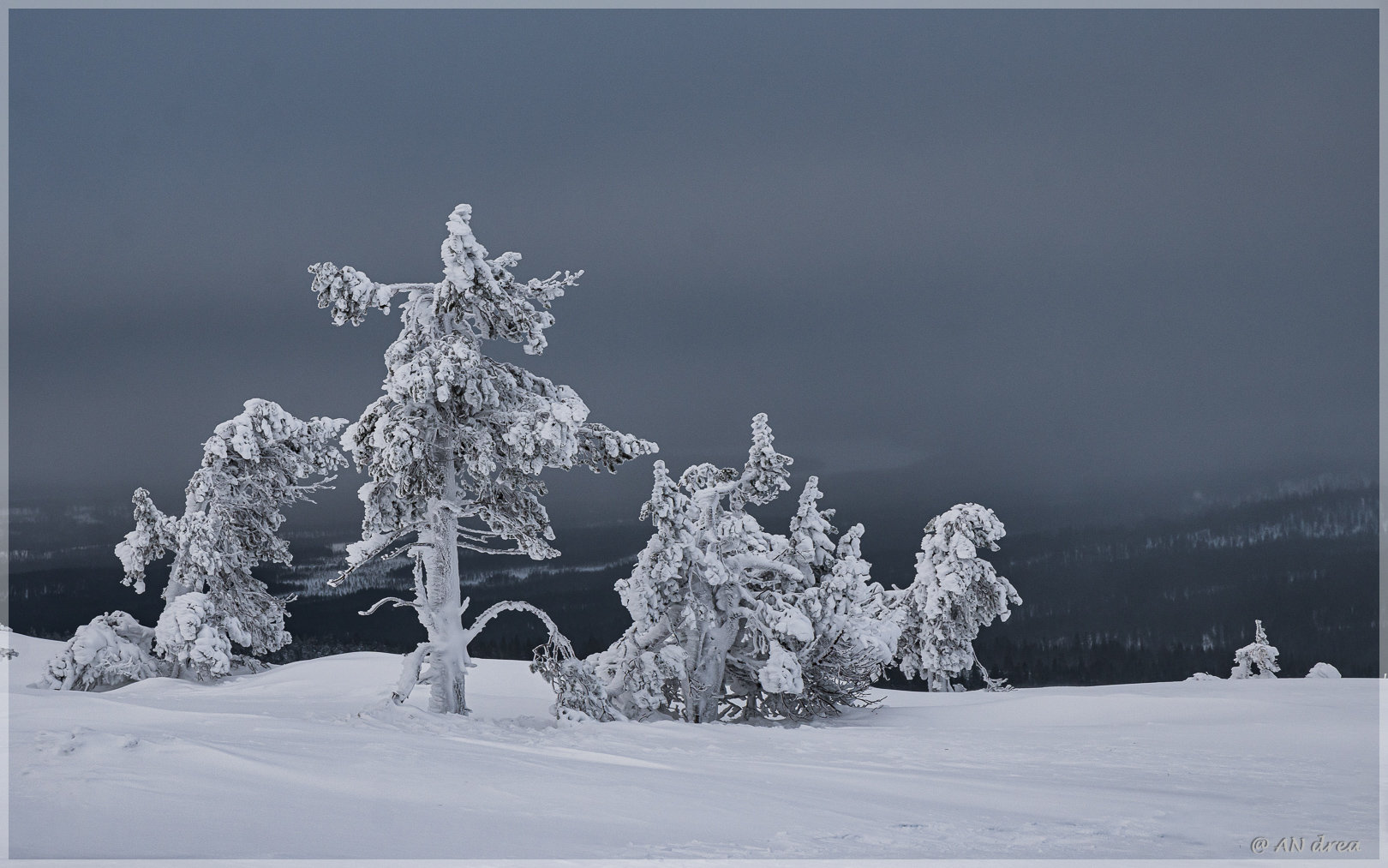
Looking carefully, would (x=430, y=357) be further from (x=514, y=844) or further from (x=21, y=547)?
(x=21, y=547)

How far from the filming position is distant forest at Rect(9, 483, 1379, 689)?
4606 centimetres

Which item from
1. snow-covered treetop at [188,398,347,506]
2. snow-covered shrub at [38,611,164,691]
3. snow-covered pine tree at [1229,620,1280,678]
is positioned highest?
snow-covered treetop at [188,398,347,506]

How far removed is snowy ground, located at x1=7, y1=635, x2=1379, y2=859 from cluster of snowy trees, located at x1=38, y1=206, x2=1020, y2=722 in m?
2.82

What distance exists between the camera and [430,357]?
15.1 metres

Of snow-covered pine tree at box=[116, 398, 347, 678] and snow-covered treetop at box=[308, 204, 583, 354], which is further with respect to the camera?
snow-covered pine tree at box=[116, 398, 347, 678]

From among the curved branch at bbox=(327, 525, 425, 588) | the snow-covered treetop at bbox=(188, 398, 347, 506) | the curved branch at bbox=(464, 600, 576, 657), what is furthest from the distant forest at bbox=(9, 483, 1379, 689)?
the snow-covered treetop at bbox=(188, 398, 347, 506)

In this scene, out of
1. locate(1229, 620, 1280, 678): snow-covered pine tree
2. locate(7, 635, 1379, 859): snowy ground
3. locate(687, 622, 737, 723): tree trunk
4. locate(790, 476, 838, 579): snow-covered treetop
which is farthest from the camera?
locate(1229, 620, 1280, 678): snow-covered pine tree

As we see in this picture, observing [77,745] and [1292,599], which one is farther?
[1292,599]

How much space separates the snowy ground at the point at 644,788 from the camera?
22.2 feet

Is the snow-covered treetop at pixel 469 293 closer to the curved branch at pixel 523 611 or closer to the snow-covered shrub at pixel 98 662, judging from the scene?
the curved branch at pixel 523 611

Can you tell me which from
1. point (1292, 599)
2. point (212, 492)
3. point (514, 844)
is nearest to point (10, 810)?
point (514, 844)

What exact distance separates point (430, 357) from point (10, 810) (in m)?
9.24

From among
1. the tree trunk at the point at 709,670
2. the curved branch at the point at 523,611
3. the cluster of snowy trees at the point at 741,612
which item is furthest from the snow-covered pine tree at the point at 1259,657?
the curved branch at the point at 523,611

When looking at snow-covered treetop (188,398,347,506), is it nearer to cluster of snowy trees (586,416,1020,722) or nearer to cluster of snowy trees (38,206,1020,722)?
cluster of snowy trees (38,206,1020,722)
